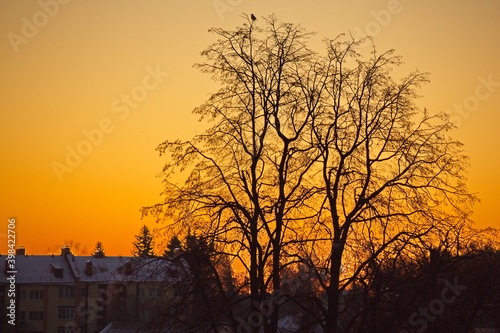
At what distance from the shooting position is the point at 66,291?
3406 inches

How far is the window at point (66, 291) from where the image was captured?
86312 millimetres

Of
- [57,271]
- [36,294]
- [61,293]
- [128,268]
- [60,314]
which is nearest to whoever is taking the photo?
[128,268]

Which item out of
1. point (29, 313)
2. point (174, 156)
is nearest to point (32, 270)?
point (29, 313)

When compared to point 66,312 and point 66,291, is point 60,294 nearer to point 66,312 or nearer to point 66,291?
point 66,291

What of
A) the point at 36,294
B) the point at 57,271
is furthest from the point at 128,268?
the point at 57,271

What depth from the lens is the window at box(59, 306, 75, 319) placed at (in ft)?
282

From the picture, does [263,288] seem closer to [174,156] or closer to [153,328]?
[153,328]

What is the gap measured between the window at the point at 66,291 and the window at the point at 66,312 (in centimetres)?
149

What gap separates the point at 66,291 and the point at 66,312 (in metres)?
2.62

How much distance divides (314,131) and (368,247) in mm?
3572

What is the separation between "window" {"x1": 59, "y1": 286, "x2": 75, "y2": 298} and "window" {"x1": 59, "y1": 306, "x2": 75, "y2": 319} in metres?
1.49

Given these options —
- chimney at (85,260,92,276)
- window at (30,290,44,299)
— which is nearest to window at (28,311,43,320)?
window at (30,290,44,299)

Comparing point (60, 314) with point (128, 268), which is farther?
point (60, 314)

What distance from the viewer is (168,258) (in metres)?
18.3
